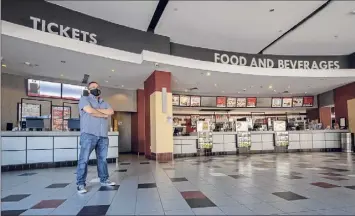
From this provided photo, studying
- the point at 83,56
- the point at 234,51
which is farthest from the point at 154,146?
the point at 234,51

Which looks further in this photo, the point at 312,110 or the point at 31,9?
the point at 312,110

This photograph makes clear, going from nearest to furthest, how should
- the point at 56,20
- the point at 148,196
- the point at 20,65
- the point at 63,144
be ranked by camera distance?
the point at 148,196, the point at 56,20, the point at 63,144, the point at 20,65

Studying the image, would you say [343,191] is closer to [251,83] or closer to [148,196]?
[148,196]

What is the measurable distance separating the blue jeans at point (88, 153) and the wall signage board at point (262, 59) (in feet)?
16.5

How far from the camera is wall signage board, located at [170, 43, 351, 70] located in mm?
8547

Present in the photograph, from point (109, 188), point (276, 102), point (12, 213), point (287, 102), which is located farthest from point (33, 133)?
point (287, 102)

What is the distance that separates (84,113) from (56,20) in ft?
11.5

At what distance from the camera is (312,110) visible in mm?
14930

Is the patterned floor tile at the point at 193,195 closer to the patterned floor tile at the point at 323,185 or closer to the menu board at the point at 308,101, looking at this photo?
the patterned floor tile at the point at 323,185

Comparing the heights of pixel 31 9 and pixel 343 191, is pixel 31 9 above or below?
above

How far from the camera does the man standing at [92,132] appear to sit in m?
3.59

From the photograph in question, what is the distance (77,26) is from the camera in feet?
20.8

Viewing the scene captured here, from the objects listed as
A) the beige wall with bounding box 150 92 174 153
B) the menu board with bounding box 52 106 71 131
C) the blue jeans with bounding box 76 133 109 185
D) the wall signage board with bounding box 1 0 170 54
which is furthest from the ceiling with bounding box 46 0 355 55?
the menu board with bounding box 52 106 71 131

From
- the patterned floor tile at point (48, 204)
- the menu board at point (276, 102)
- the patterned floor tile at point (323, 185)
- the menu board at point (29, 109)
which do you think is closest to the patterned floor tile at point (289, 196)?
the patterned floor tile at point (323, 185)
